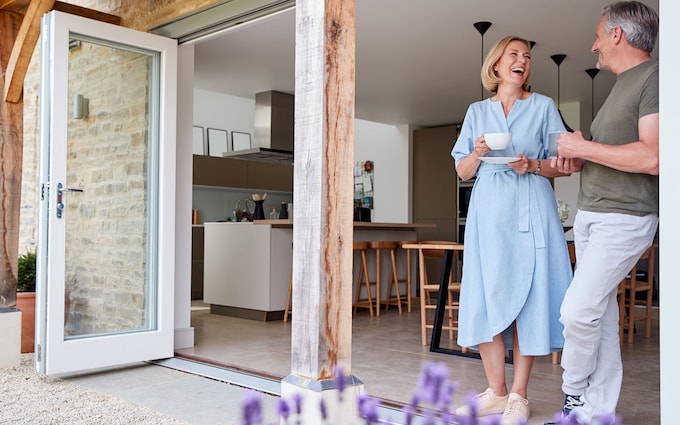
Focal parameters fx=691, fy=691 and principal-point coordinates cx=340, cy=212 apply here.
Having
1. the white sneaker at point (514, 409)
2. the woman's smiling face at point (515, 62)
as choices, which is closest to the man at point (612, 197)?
the white sneaker at point (514, 409)

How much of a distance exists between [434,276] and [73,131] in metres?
6.40

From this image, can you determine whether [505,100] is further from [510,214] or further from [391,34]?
[391,34]

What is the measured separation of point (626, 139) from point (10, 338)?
3.82 metres

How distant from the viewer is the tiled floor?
133 inches

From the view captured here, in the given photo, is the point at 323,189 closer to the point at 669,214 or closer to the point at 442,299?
the point at 669,214

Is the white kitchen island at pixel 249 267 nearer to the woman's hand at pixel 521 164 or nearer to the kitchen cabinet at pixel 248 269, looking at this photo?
the kitchen cabinet at pixel 248 269

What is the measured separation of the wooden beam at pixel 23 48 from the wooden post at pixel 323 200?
2.35 meters

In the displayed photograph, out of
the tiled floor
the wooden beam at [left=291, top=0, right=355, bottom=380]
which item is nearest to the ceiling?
the wooden beam at [left=291, top=0, right=355, bottom=380]

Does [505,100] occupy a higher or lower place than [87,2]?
lower

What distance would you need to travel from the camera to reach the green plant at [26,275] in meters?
5.11

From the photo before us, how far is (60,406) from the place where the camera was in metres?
3.37

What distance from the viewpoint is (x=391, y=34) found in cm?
595

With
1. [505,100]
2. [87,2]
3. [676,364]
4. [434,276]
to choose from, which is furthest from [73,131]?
[434,276]

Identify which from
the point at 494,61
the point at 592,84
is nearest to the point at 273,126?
the point at 592,84
